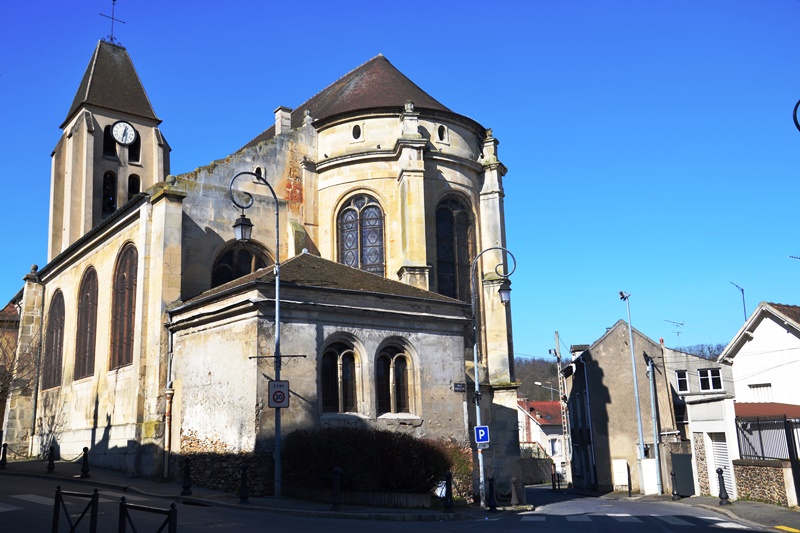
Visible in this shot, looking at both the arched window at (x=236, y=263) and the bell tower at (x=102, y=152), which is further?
the bell tower at (x=102, y=152)

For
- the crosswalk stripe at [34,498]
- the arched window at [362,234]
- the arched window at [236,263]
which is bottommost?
the crosswalk stripe at [34,498]

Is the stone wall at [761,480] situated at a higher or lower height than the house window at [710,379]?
lower

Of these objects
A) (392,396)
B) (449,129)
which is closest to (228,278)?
(392,396)

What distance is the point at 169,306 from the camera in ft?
75.3

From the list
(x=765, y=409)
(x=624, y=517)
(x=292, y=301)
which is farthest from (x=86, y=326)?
(x=765, y=409)

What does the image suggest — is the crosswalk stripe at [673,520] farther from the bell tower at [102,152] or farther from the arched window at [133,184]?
the arched window at [133,184]

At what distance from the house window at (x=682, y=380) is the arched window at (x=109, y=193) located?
3346cm

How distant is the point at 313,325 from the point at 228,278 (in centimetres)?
689

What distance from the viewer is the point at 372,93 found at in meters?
30.7

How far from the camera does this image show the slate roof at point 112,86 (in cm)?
4438

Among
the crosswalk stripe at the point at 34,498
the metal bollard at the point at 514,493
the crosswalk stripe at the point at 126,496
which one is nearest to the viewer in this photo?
the crosswalk stripe at the point at 34,498

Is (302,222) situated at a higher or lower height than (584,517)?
higher

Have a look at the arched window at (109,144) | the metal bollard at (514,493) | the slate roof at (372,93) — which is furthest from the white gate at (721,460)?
the arched window at (109,144)

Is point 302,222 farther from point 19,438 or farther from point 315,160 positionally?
point 19,438
